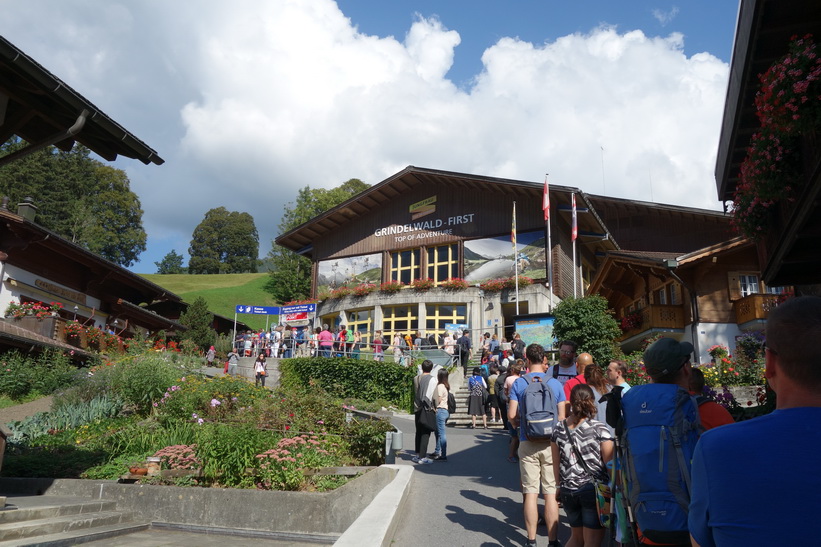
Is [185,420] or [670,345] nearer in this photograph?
[670,345]

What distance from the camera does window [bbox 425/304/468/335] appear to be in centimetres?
3081

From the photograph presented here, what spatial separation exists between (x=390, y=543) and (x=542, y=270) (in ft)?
80.0

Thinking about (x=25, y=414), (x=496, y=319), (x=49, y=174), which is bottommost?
(x=25, y=414)

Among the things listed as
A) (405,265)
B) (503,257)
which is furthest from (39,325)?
(503,257)

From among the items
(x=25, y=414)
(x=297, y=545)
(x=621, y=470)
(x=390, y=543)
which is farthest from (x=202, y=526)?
(x=25, y=414)

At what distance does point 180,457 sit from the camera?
872 cm

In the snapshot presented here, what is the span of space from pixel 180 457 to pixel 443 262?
81.6ft

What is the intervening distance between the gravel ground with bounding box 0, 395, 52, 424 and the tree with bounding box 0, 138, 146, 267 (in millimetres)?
42326

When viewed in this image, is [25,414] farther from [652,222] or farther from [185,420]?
[652,222]

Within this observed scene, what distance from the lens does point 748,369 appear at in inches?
640

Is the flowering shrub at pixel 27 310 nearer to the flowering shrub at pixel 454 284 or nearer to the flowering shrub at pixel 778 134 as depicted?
the flowering shrub at pixel 454 284

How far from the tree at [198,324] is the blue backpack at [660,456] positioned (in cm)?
4024

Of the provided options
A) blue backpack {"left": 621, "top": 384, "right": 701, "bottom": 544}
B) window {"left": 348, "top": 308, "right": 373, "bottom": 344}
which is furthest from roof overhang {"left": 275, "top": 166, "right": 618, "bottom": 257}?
blue backpack {"left": 621, "top": 384, "right": 701, "bottom": 544}

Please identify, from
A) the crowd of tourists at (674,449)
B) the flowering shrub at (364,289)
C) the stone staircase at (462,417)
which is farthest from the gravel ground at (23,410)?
the flowering shrub at (364,289)
